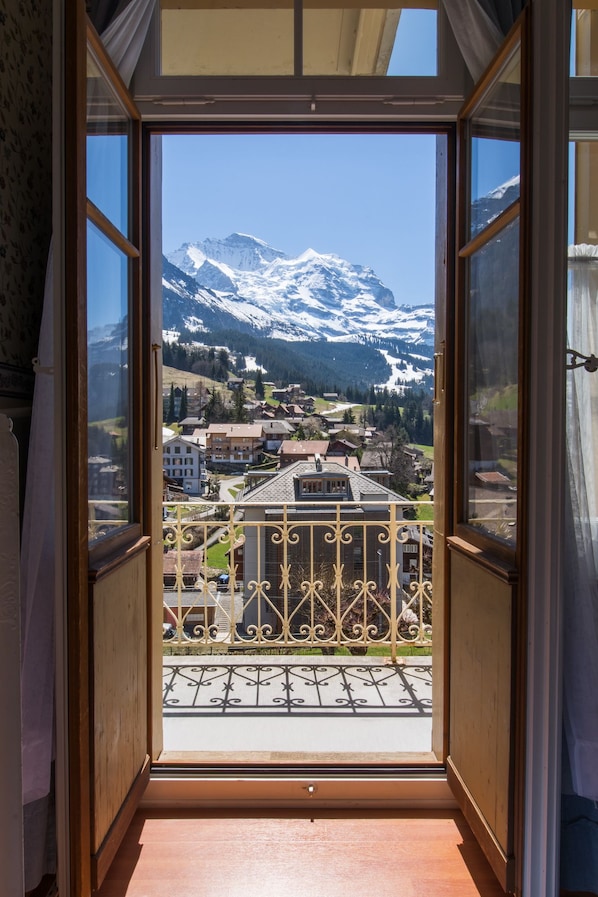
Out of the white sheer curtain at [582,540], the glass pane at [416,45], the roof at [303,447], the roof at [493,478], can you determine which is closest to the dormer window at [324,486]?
the roof at [303,447]

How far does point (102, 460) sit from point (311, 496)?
2174mm

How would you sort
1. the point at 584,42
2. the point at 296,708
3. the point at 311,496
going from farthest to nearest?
the point at 311,496
the point at 296,708
the point at 584,42

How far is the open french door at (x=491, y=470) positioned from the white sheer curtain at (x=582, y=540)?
0.16 meters

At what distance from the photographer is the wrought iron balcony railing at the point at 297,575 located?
141 inches

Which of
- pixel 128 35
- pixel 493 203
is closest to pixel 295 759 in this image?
pixel 493 203

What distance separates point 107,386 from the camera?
1.71m

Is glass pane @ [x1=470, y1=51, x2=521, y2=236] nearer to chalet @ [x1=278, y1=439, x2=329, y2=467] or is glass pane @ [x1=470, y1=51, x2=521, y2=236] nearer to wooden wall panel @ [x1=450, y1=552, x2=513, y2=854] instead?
wooden wall panel @ [x1=450, y1=552, x2=513, y2=854]

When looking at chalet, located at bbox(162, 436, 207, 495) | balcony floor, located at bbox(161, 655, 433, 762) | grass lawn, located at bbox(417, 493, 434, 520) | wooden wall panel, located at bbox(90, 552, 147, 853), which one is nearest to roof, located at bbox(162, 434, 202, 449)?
chalet, located at bbox(162, 436, 207, 495)

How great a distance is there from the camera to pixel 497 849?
1516 millimetres

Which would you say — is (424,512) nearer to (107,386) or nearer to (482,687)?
(482,687)

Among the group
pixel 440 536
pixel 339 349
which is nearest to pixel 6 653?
pixel 440 536

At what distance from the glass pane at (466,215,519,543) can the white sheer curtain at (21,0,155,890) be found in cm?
118

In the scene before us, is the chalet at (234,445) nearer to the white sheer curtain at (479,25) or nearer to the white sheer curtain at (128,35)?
the white sheer curtain at (128,35)

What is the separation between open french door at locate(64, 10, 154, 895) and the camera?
1.35 meters
